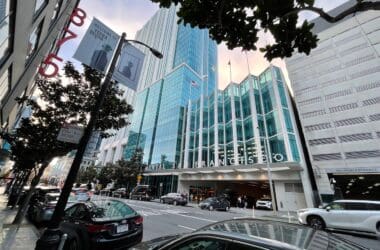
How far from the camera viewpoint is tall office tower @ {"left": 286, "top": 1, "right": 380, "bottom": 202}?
23.2 meters

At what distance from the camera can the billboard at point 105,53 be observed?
5.29 m

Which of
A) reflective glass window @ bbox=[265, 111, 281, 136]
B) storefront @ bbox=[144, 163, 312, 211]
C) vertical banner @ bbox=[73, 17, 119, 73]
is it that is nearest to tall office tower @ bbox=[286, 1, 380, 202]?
storefront @ bbox=[144, 163, 312, 211]

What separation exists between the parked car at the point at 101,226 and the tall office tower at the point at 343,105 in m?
23.7

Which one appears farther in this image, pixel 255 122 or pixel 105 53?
pixel 255 122

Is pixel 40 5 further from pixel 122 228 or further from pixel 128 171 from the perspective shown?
pixel 128 171

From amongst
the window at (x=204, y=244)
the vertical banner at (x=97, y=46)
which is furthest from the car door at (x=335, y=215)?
the vertical banner at (x=97, y=46)

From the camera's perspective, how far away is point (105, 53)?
5.59 m

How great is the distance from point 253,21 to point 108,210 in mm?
6160

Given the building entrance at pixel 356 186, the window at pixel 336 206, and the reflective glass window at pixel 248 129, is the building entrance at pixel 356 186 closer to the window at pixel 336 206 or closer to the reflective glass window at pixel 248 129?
the reflective glass window at pixel 248 129

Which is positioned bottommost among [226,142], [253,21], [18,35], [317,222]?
[317,222]

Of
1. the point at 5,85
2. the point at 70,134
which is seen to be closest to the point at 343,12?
the point at 70,134

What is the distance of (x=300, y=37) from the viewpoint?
12.8ft

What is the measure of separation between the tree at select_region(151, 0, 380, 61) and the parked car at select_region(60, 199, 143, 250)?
5305mm

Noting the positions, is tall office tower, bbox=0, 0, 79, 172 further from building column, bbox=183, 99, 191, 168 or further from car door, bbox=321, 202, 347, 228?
building column, bbox=183, 99, 191, 168
